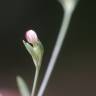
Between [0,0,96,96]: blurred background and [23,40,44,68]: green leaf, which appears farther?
[0,0,96,96]: blurred background

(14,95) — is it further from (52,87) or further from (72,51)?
(72,51)

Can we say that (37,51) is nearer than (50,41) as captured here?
Yes

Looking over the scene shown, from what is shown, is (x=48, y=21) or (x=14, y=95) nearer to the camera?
(x=14, y=95)

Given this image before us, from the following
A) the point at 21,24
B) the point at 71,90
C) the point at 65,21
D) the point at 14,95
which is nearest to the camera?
the point at 65,21

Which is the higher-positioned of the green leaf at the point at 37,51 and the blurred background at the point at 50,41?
the green leaf at the point at 37,51

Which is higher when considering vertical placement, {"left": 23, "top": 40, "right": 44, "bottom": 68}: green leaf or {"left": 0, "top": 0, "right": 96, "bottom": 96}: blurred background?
{"left": 23, "top": 40, "right": 44, "bottom": 68}: green leaf

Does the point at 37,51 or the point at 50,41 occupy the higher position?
the point at 37,51

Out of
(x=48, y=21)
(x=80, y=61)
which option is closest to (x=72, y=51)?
(x=80, y=61)

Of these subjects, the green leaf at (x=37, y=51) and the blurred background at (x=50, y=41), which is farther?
the blurred background at (x=50, y=41)
